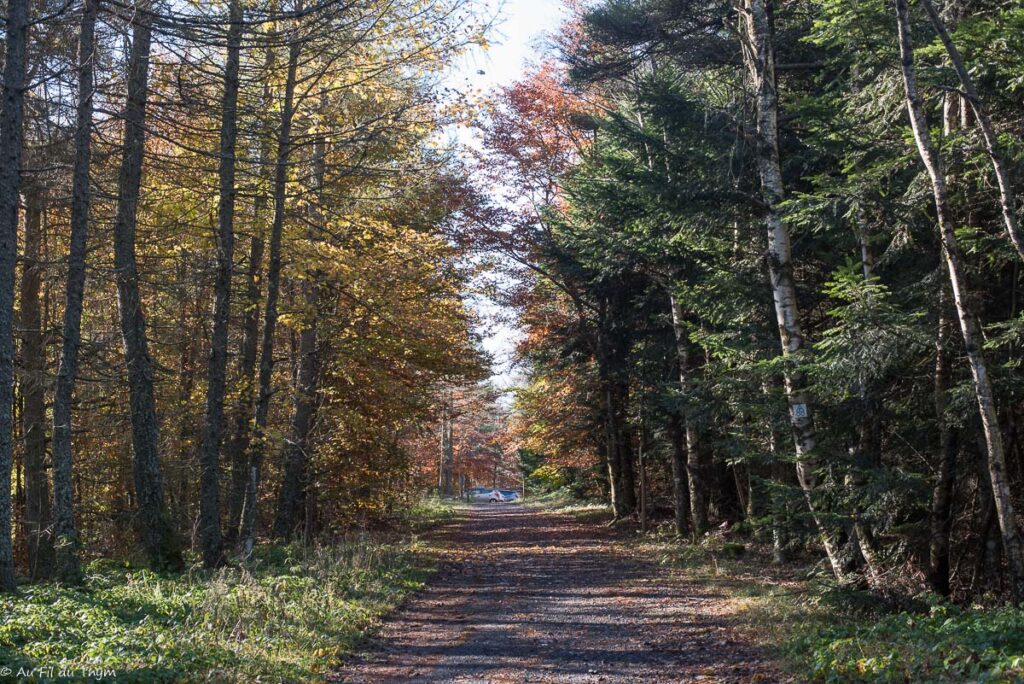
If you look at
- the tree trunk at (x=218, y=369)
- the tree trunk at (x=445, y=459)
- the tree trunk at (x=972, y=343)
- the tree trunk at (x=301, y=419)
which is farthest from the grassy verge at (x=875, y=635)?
the tree trunk at (x=445, y=459)

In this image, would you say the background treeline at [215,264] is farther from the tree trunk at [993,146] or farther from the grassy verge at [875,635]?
the grassy verge at [875,635]

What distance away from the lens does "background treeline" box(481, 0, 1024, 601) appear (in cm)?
884

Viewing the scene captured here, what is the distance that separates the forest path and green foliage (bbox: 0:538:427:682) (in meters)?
0.56

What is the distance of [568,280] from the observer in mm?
23594

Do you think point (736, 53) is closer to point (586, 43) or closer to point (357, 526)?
point (586, 43)

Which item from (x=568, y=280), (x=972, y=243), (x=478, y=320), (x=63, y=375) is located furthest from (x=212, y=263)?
(x=972, y=243)

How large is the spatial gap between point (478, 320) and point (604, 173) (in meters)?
7.21

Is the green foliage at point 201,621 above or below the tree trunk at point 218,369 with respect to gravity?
below

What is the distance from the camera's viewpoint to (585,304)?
23.1 metres

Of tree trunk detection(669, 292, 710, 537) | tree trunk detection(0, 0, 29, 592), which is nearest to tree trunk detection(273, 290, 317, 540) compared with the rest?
tree trunk detection(669, 292, 710, 537)

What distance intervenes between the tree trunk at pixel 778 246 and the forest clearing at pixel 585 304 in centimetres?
6

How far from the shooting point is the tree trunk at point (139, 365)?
12.7 metres

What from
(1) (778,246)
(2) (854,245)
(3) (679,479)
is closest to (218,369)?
(1) (778,246)

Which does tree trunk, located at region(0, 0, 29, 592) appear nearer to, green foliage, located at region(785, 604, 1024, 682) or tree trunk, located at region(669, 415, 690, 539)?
green foliage, located at region(785, 604, 1024, 682)
